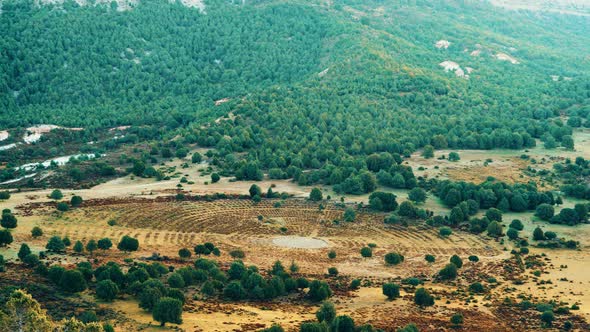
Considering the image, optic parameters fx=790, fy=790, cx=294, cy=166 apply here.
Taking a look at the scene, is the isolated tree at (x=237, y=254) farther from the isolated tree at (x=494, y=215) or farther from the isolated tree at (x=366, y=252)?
the isolated tree at (x=494, y=215)

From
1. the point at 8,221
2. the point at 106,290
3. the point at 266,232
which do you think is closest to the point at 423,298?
the point at 106,290

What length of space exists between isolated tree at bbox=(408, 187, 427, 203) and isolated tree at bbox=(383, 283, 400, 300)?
50134 millimetres

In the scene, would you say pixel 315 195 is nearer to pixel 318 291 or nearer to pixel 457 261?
pixel 457 261

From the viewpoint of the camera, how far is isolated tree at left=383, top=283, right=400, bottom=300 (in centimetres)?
9644

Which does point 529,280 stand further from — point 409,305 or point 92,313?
point 92,313

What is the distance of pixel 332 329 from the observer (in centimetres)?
8212

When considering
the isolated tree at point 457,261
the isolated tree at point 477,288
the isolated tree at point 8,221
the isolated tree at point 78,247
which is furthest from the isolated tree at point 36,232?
the isolated tree at point 477,288

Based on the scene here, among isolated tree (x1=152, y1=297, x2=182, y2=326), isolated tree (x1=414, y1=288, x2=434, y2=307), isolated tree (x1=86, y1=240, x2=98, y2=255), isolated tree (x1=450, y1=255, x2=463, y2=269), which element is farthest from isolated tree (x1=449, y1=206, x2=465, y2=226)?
isolated tree (x1=152, y1=297, x2=182, y2=326)

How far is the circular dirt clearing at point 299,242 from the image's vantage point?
12156 centimetres

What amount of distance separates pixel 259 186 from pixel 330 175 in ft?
48.4

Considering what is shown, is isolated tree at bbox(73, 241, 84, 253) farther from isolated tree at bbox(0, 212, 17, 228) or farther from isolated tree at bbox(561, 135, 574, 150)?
isolated tree at bbox(561, 135, 574, 150)

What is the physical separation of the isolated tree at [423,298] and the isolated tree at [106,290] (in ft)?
115

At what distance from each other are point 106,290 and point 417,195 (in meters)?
73.1

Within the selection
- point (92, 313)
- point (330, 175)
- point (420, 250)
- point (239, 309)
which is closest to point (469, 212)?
point (420, 250)
